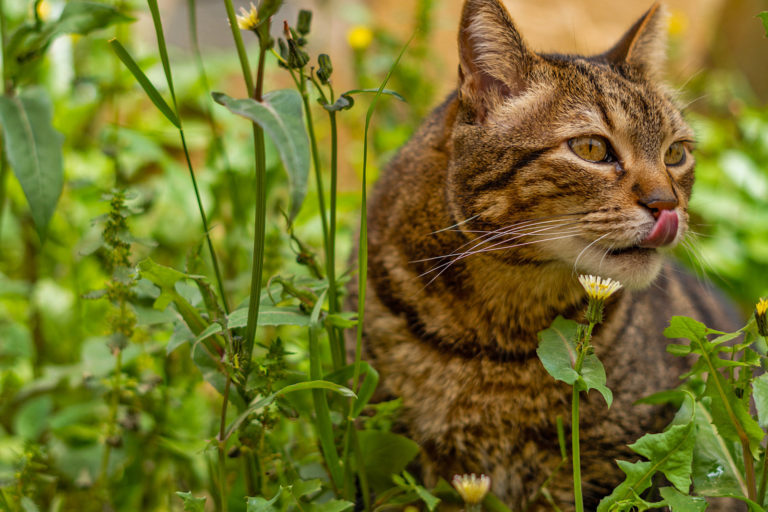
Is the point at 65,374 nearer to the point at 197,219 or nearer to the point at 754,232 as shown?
the point at 197,219

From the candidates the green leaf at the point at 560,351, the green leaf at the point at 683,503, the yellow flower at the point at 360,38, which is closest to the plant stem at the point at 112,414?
the green leaf at the point at 560,351

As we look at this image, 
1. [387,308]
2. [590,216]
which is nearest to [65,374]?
[387,308]

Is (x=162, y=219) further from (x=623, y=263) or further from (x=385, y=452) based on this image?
(x=623, y=263)

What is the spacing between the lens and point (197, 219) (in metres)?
→ 3.34

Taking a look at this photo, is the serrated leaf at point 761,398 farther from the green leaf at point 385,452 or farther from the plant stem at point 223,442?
the plant stem at point 223,442

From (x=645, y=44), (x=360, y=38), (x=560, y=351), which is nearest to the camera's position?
(x=560, y=351)

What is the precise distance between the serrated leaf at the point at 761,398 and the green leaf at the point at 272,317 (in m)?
1.02

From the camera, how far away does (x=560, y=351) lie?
5.44 feet

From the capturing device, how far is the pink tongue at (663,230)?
182 cm

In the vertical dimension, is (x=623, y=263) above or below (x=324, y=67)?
below

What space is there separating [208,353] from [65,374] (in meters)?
1.03

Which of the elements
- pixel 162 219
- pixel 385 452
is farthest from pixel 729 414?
pixel 162 219

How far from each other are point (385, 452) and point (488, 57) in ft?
3.80

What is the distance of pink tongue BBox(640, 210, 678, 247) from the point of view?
1819 millimetres
